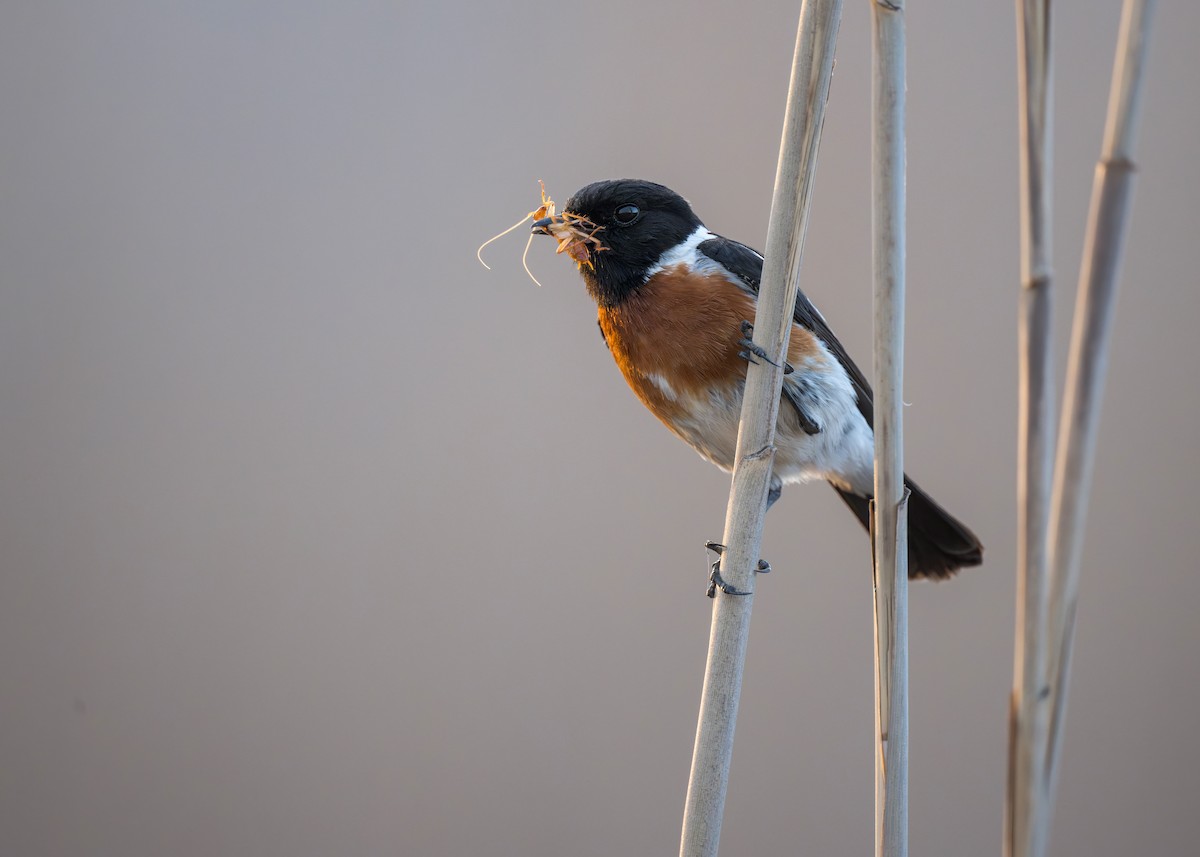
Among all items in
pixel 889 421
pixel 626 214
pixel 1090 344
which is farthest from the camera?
pixel 626 214

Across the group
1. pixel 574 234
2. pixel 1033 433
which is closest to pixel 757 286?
pixel 574 234

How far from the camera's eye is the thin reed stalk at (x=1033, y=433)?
0.39 metres

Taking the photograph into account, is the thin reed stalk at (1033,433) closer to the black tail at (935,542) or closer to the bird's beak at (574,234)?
the bird's beak at (574,234)

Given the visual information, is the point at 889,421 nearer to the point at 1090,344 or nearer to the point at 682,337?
→ the point at 1090,344

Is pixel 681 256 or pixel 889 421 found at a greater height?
pixel 681 256

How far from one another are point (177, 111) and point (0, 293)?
51 cm

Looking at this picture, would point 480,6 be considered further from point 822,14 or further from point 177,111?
point 822,14

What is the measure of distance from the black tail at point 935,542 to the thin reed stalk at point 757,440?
2.01 ft

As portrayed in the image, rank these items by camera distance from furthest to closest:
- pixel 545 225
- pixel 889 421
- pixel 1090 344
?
pixel 545 225 → pixel 889 421 → pixel 1090 344

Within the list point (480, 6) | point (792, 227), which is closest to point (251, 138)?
point (480, 6)

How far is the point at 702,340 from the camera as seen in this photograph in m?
1.04

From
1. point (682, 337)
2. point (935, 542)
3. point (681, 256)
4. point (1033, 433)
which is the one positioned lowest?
point (1033, 433)

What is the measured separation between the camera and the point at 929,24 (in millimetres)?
1851

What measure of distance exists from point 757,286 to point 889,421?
1.96 feet
